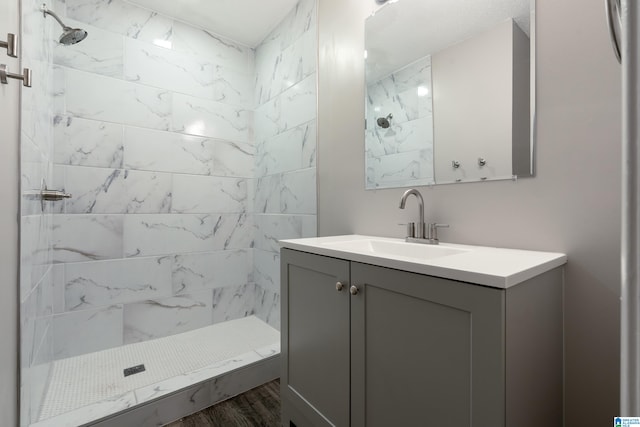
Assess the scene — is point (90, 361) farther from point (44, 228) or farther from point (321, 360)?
point (321, 360)

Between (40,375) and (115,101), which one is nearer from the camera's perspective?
(40,375)

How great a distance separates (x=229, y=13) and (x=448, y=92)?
67.4 inches

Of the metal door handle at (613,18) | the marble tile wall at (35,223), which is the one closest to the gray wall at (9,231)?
the marble tile wall at (35,223)

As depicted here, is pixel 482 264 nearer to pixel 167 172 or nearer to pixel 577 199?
pixel 577 199

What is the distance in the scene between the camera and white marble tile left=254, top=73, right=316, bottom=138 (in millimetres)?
1942

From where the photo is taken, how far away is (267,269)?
7.70 ft

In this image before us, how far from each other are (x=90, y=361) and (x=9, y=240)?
1.23m

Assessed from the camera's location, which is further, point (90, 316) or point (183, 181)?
point (183, 181)

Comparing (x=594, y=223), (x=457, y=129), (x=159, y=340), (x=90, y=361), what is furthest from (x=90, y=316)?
(x=594, y=223)

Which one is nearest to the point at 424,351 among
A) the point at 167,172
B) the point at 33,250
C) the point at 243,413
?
the point at 243,413

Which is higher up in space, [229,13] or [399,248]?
[229,13]

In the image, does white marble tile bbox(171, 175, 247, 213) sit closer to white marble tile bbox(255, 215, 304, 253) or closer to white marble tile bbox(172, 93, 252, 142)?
white marble tile bbox(255, 215, 304, 253)

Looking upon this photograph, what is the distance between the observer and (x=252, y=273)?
2541 mm

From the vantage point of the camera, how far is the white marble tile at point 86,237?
5.79ft
